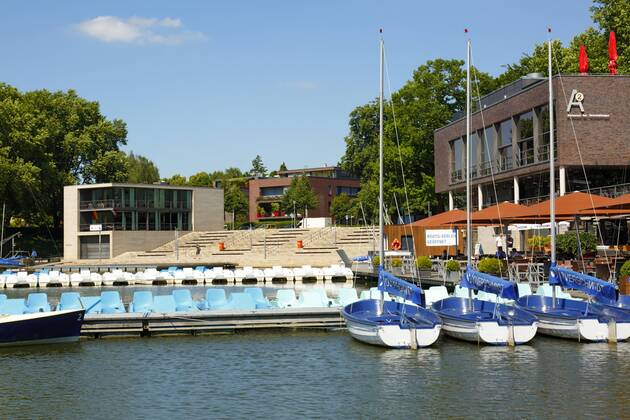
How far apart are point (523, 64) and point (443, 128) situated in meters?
15.2

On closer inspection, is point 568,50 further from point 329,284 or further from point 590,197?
point 590,197

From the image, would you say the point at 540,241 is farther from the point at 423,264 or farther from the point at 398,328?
the point at 398,328

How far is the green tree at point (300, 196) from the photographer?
11569 centimetres

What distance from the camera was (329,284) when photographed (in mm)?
55031

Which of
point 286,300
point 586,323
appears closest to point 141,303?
point 286,300

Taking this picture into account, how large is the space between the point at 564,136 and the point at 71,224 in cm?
5496

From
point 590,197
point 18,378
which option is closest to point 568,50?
point 590,197

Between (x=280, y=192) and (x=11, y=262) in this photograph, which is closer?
(x=11, y=262)

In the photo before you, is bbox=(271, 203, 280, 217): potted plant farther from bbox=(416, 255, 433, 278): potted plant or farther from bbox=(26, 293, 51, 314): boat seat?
bbox=(26, 293, 51, 314): boat seat

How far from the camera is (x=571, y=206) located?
34.2m

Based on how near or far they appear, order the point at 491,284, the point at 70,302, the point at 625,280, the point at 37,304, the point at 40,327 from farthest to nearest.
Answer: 1. the point at 625,280
2. the point at 37,304
3. the point at 70,302
4. the point at 40,327
5. the point at 491,284

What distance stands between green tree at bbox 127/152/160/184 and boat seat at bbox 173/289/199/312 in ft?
334

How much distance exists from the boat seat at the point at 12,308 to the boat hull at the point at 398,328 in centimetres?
1136

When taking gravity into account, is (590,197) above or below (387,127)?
below
